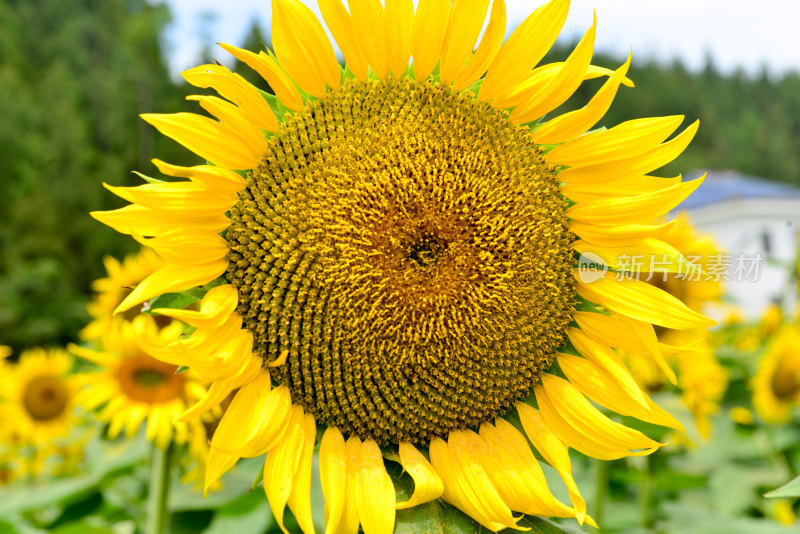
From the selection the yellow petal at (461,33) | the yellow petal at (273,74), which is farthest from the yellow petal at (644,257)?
the yellow petal at (273,74)

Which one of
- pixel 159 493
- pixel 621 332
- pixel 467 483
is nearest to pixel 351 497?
pixel 467 483

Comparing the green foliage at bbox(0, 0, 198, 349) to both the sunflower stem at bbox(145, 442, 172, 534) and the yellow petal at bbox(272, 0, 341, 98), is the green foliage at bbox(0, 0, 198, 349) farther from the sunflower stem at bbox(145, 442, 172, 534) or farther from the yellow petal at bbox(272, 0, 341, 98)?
the yellow petal at bbox(272, 0, 341, 98)

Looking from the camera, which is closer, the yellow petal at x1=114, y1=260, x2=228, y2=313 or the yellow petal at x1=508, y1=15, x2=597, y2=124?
the yellow petal at x1=114, y1=260, x2=228, y2=313

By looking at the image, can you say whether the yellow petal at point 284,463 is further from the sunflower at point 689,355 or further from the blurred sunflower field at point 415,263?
the sunflower at point 689,355

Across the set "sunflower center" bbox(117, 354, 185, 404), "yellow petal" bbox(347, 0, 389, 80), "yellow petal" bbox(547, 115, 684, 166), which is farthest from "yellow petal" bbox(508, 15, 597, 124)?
"sunflower center" bbox(117, 354, 185, 404)

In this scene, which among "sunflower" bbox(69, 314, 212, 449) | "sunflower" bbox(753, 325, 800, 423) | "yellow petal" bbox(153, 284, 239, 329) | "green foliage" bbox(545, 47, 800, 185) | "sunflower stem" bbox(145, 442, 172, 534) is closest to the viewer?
"yellow petal" bbox(153, 284, 239, 329)
